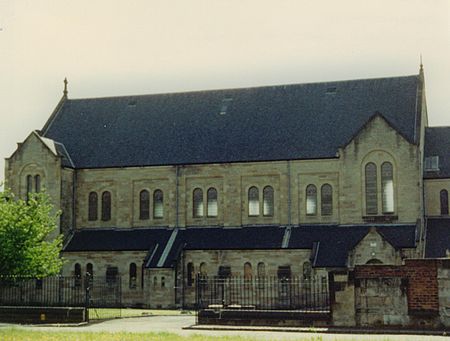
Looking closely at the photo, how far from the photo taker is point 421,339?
2545 centimetres

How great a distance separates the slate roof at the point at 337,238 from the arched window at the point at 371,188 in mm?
1291

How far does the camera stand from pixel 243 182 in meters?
58.5

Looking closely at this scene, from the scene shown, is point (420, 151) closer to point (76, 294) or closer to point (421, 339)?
point (76, 294)

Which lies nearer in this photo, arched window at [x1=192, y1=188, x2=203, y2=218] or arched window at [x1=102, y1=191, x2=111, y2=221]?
arched window at [x1=192, y1=188, x2=203, y2=218]

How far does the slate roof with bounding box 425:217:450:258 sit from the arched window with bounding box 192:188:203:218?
1527 centimetres

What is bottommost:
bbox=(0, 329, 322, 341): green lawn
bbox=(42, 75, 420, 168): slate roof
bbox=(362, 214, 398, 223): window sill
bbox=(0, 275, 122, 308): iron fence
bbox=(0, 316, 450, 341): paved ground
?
bbox=(0, 316, 450, 341): paved ground

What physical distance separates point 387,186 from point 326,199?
4204 mm

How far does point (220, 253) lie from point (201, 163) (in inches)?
283

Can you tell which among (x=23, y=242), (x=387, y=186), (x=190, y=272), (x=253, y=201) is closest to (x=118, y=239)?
(x=190, y=272)

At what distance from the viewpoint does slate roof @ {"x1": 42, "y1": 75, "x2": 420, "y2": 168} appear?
58562 millimetres

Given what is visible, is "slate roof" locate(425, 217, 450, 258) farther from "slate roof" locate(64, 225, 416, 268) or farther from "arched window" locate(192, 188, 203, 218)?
"arched window" locate(192, 188, 203, 218)

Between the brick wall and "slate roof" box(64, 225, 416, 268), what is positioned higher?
"slate roof" box(64, 225, 416, 268)

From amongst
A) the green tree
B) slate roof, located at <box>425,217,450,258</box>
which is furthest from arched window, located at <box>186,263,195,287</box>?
slate roof, located at <box>425,217,450,258</box>

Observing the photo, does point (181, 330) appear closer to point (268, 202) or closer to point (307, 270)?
point (307, 270)
